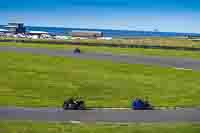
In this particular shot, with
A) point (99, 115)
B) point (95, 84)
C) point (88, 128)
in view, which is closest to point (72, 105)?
point (99, 115)

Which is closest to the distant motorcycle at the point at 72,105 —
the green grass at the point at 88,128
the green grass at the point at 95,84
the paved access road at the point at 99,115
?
the paved access road at the point at 99,115

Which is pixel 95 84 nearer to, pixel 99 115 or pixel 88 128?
pixel 99 115

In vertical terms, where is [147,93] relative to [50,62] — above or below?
below

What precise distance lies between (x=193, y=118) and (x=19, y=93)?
684 inches

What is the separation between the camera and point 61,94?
42.2 metres

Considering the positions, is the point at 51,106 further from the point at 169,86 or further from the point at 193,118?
the point at 169,86

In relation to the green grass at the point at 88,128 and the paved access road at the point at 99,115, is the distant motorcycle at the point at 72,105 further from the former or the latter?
the green grass at the point at 88,128

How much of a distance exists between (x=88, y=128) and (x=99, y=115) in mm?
4808

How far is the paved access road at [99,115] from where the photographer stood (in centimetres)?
2997

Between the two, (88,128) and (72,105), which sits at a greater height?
(72,105)

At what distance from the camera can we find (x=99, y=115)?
105 ft

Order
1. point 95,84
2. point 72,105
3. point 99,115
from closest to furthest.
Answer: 1. point 99,115
2. point 72,105
3. point 95,84

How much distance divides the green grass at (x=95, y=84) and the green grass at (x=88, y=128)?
850cm

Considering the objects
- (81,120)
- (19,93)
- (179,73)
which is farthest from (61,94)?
(179,73)
